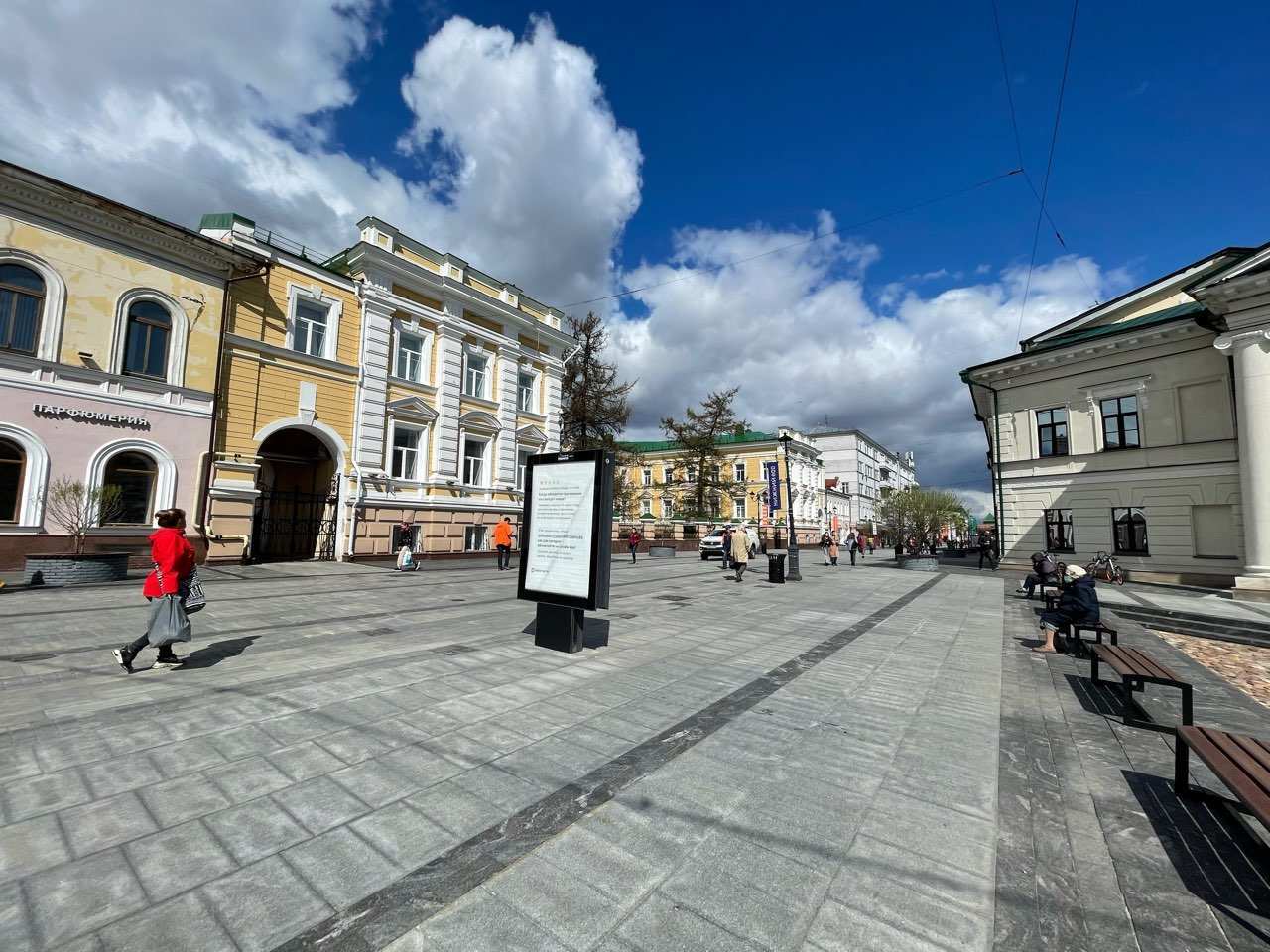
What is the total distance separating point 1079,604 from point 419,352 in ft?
74.2

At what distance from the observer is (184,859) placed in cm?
259

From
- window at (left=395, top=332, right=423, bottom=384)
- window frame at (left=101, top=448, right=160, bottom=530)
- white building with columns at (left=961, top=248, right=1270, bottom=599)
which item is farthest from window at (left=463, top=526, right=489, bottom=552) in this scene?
white building with columns at (left=961, top=248, right=1270, bottom=599)

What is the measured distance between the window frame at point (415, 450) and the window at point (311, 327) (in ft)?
12.2

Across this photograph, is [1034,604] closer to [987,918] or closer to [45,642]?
[987,918]

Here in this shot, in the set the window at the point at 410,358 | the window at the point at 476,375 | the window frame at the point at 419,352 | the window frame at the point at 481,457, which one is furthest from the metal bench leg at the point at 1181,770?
the window at the point at 476,375

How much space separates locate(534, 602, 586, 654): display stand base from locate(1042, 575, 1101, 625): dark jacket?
22.3 ft

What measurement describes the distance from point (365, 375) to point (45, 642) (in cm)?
1533

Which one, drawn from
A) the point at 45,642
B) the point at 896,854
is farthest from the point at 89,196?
the point at 896,854

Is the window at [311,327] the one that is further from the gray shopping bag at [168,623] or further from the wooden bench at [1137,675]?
the wooden bench at [1137,675]

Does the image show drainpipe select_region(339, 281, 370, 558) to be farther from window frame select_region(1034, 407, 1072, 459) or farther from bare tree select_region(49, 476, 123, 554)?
window frame select_region(1034, 407, 1072, 459)

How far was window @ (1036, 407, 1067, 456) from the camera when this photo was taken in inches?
966

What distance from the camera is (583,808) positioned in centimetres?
317

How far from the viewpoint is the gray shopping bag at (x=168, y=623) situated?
5441 mm

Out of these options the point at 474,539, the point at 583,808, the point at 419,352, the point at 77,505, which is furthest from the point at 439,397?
the point at 583,808
